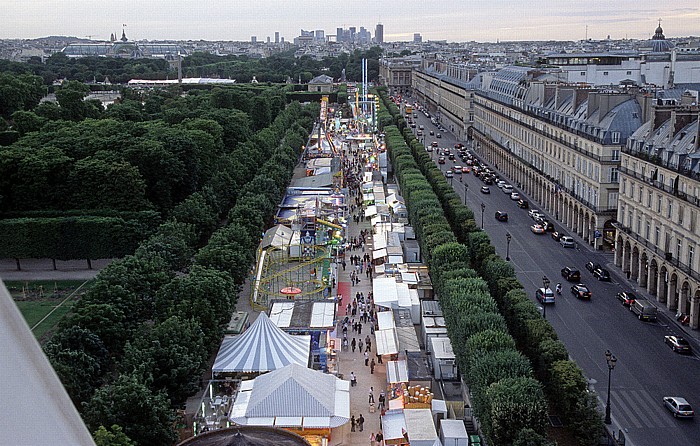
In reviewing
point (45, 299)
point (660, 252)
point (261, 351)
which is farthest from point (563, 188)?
point (45, 299)

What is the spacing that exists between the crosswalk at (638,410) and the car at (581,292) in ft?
35.5

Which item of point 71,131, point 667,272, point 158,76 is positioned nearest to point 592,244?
point 667,272

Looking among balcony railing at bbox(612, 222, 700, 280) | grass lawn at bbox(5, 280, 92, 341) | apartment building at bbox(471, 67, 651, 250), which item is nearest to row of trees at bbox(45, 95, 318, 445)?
grass lawn at bbox(5, 280, 92, 341)

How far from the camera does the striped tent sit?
96.1 ft

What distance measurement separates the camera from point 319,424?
2516 cm

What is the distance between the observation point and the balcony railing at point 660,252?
34781mm

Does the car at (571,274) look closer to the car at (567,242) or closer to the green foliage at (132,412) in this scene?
the car at (567,242)

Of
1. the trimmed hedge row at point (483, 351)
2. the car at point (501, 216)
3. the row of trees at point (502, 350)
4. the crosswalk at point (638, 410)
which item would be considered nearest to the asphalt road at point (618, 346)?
the crosswalk at point (638, 410)

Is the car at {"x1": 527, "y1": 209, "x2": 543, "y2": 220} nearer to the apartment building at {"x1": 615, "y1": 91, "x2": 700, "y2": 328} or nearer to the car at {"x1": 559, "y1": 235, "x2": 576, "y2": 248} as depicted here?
the car at {"x1": 559, "y1": 235, "x2": 576, "y2": 248}

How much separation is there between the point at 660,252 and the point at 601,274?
13.8 ft

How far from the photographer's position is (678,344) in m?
31.3

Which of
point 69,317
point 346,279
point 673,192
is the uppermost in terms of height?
point 673,192

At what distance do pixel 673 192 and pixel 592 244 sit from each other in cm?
1216

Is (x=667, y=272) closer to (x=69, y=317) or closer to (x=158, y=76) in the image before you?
(x=69, y=317)
